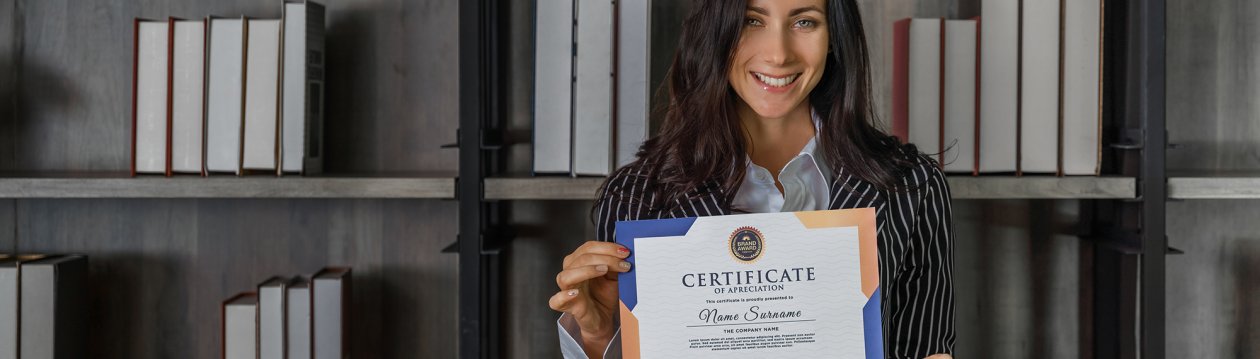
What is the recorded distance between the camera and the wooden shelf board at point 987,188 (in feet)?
4.40

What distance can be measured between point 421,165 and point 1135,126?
4.03 feet

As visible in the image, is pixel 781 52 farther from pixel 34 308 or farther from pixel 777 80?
pixel 34 308

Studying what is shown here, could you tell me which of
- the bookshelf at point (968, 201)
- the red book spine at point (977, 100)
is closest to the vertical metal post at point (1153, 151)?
the bookshelf at point (968, 201)

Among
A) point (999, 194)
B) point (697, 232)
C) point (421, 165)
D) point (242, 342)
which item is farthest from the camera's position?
point (421, 165)

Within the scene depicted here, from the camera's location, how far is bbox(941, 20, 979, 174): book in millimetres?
1398

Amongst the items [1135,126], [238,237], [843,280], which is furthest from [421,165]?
[1135,126]

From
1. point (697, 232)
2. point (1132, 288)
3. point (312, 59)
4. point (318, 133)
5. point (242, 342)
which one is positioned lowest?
point (242, 342)

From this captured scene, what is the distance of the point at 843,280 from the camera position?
3.07 feet

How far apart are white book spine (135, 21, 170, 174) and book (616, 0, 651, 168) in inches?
29.6

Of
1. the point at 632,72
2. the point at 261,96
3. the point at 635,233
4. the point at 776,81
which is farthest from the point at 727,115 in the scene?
the point at 261,96

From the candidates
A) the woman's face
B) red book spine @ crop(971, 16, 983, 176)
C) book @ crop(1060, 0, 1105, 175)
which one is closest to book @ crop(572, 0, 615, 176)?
the woman's face

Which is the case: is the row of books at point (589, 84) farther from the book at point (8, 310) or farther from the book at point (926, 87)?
the book at point (8, 310)

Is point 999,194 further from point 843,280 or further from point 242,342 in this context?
point 242,342

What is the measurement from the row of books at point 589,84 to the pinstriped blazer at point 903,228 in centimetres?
24
